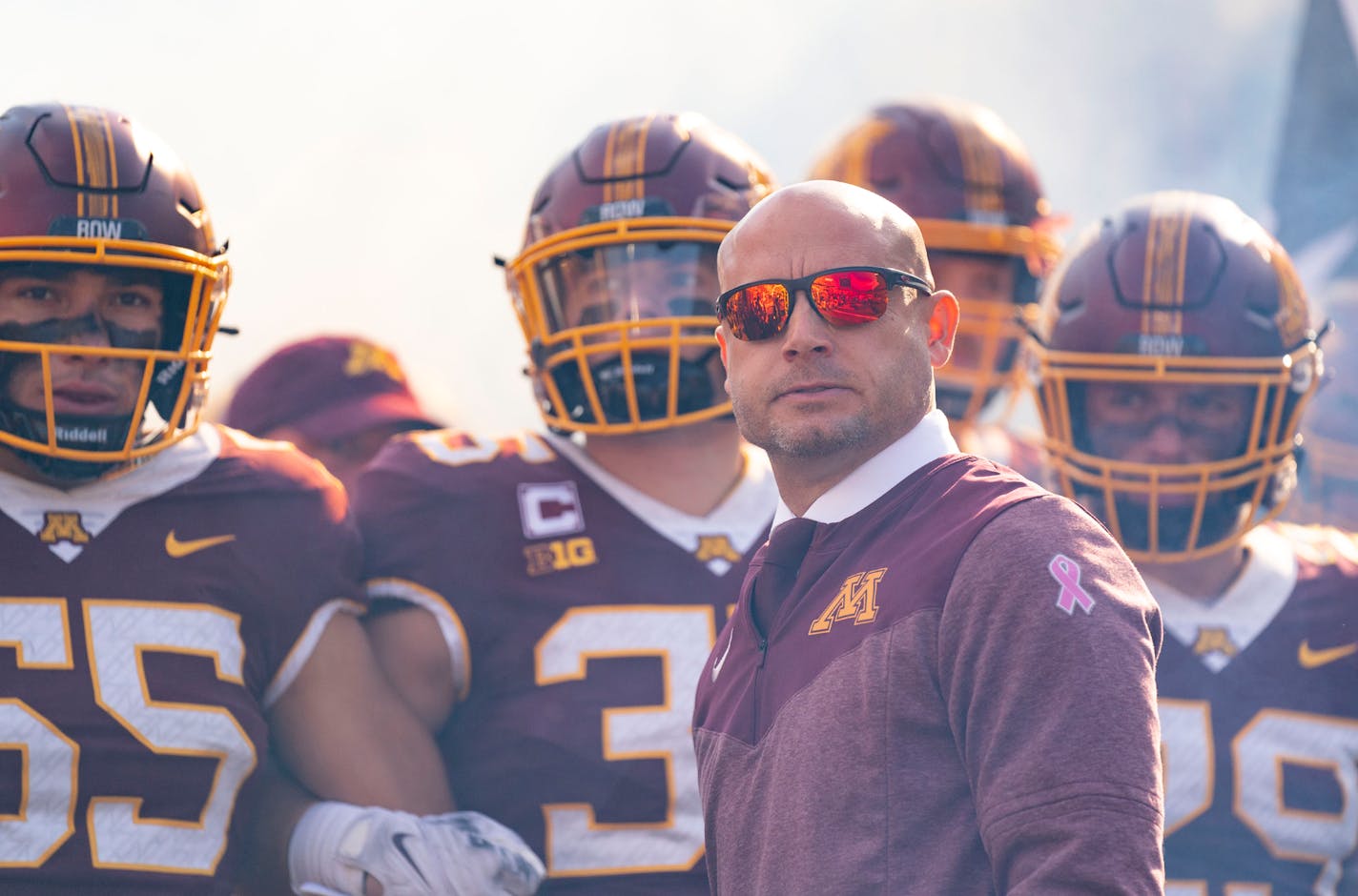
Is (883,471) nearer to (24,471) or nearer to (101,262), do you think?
(101,262)

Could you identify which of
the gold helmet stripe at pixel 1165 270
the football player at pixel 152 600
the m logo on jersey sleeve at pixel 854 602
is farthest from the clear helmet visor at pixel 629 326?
the m logo on jersey sleeve at pixel 854 602

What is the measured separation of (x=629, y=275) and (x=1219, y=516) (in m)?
1.19

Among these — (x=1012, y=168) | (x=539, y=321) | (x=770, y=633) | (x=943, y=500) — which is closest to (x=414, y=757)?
(x=539, y=321)

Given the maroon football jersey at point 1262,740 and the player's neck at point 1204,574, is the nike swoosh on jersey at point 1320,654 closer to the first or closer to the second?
the maroon football jersey at point 1262,740

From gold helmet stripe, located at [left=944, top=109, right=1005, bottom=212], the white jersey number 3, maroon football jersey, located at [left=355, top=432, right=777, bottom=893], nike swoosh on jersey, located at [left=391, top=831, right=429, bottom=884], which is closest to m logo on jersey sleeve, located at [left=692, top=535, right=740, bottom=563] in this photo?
maroon football jersey, located at [left=355, top=432, right=777, bottom=893]

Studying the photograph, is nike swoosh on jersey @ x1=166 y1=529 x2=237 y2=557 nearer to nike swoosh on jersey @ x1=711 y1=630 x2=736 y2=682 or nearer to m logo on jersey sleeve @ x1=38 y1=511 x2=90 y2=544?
m logo on jersey sleeve @ x1=38 y1=511 x2=90 y2=544

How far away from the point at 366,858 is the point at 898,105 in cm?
291

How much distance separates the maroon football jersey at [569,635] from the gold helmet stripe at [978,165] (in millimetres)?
1745

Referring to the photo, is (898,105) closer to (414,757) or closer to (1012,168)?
(1012,168)

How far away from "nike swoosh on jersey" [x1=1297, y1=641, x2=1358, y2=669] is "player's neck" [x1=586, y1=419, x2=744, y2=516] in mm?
1092

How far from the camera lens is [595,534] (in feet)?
9.53

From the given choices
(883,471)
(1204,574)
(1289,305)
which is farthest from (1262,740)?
(883,471)

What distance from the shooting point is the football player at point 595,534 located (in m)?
2.74

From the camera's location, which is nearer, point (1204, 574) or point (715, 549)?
point (715, 549)
